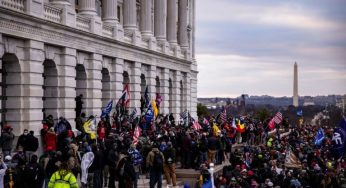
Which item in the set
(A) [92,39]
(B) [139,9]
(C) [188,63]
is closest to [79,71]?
(A) [92,39]

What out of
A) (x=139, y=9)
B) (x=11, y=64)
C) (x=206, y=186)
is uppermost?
(x=139, y=9)

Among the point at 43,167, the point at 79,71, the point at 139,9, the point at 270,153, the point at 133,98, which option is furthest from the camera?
the point at 139,9

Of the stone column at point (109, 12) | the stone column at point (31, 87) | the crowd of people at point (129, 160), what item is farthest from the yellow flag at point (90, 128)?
the stone column at point (109, 12)

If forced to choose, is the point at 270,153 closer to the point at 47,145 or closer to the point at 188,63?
the point at 47,145

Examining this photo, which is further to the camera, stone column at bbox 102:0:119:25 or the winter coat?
stone column at bbox 102:0:119:25

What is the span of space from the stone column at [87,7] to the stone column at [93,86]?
2.33m

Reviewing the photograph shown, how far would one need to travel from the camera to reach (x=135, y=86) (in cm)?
4759

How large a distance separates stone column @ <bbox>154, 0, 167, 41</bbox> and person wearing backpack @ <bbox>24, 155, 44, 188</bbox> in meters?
35.6

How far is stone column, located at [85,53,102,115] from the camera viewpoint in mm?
39531

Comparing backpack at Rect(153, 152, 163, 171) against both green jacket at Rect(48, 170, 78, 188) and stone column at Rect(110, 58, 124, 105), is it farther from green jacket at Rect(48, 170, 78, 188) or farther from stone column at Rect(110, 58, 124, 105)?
stone column at Rect(110, 58, 124, 105)

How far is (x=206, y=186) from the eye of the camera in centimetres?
2412

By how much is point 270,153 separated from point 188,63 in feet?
95.5

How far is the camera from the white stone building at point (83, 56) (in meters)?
31.1

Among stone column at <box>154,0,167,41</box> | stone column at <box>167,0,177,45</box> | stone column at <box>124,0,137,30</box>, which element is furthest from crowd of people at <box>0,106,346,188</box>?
stone column at <box>167,0,177,45</box>
